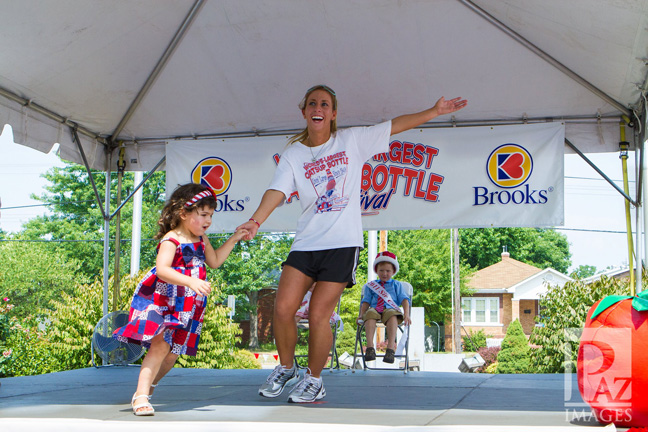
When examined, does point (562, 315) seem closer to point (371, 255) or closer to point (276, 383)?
point (371, 255)

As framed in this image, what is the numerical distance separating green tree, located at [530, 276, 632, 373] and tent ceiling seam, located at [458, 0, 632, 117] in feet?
11.9

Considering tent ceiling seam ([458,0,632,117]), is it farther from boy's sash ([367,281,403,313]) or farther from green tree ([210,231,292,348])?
green tree ([210,231,292,348])

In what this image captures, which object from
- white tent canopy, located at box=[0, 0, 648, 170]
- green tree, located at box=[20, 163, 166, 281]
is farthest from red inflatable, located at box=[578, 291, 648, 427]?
green tree, located at box=[20, 163, 166, 281]

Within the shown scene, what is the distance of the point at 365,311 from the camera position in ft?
22.1

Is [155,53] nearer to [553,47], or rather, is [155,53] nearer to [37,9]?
[37,9]

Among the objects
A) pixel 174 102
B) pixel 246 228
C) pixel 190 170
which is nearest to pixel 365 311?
pixel 190 170

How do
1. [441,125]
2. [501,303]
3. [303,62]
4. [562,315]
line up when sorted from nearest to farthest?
[303,62], [441,125], [562,315], [501,303]

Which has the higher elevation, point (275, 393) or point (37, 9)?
point (37, 9)

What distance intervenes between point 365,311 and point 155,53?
10.6 feet

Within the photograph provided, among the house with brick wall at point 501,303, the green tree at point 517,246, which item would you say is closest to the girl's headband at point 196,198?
the house with brick wall at point 501,303

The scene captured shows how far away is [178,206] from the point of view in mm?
3287

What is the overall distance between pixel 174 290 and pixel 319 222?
0.82 metres

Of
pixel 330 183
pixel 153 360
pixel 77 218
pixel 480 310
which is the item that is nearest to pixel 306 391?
pixel 153 360

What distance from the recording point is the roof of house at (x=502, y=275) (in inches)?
1689
